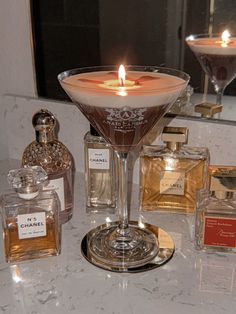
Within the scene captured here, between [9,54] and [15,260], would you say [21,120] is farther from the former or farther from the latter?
[15,260]

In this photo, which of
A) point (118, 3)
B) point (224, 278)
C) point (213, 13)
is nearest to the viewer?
point (224, 278)

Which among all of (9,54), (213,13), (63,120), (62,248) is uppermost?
(213,13)

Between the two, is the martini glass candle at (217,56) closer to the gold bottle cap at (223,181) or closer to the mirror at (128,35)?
the mirror at (128,35)

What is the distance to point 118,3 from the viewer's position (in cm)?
91

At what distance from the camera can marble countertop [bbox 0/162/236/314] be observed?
600mm

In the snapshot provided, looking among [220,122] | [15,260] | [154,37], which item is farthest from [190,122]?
[15,260]

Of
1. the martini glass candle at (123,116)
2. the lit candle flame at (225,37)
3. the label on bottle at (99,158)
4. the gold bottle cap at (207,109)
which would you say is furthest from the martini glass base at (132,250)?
the lit candle flame at (225,37)

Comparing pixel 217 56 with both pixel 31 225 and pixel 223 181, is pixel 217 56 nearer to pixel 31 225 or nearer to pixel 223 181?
pixel 223 181

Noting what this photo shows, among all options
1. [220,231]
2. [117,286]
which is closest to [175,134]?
[220,231]

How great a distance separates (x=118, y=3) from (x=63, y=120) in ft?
0.93

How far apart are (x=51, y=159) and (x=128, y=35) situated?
0.31m

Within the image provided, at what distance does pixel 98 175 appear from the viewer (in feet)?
2.89

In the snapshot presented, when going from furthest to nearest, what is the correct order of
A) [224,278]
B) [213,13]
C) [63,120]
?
1. [63,120]
2. [213,13]
3. [224,278]

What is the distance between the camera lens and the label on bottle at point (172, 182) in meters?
0.83
